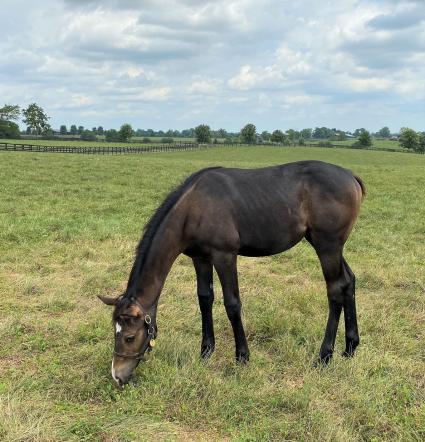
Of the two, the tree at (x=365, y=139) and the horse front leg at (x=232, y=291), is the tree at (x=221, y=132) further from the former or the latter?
the horse front leg at (x=232, y=291)

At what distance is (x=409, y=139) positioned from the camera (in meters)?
96.2

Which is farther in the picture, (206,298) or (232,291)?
(206,298)

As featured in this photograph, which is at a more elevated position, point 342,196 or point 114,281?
point 342,196

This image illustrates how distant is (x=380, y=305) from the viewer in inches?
257

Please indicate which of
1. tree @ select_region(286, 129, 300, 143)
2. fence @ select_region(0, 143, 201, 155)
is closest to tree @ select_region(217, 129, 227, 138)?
tree @ select_region(286, 129, 300, 143)

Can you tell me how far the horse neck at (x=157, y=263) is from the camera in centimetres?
435

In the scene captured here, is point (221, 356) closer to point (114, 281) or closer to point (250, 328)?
point (250, 328)

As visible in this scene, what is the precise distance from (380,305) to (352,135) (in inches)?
7077

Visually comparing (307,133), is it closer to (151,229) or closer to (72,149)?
(72,149)

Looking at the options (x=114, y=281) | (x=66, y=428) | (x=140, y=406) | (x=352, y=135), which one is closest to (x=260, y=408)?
(x=140, y=406)

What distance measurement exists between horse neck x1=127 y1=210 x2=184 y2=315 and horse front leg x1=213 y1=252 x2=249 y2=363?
1.53ft

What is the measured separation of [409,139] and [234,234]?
338 ft

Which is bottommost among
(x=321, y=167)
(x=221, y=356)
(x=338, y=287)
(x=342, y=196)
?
(x=221, y=356)

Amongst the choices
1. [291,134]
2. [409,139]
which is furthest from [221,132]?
[409,139]
